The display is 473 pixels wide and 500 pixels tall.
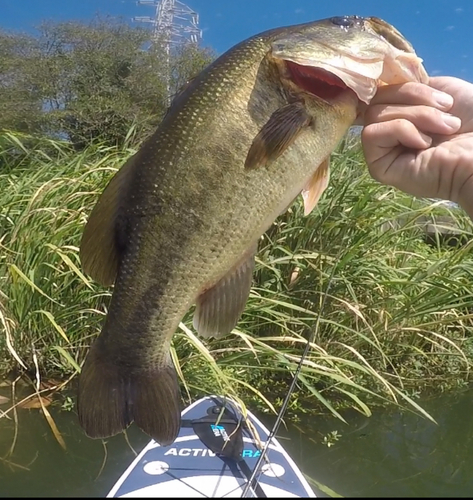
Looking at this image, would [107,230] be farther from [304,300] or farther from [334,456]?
[304,300]

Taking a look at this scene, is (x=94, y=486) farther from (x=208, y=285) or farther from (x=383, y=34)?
(x=383, y=34)

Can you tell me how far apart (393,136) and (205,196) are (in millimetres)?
596

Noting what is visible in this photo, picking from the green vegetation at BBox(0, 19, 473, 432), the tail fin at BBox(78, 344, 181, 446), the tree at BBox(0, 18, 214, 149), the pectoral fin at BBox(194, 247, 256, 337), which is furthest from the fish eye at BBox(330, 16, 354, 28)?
the tree at BBox(0, 18, 214, 149)

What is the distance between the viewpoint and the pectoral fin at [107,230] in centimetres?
140

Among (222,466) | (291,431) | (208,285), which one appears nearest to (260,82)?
(208,285)

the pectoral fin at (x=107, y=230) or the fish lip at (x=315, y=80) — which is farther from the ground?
the fish lip at (x=315, y=80)

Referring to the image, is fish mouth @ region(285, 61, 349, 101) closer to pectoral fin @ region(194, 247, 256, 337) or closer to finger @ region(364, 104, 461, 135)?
finger @ region(364, 104, 461, 135)

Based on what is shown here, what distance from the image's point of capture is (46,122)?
33.4ft

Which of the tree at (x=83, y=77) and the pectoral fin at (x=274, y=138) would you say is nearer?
the pectoral fin at (x=274, y=138)

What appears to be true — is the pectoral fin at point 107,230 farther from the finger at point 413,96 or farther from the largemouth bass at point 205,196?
the finger at point 413,96

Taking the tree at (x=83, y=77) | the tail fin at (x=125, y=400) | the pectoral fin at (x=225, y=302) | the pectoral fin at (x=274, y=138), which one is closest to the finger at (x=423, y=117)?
the pectoral fin at (x=274, y=138)

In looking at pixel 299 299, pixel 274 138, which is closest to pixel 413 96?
pixel 274 138

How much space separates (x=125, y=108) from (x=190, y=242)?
9462 millimetres

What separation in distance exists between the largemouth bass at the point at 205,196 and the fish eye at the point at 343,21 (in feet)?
0.12
